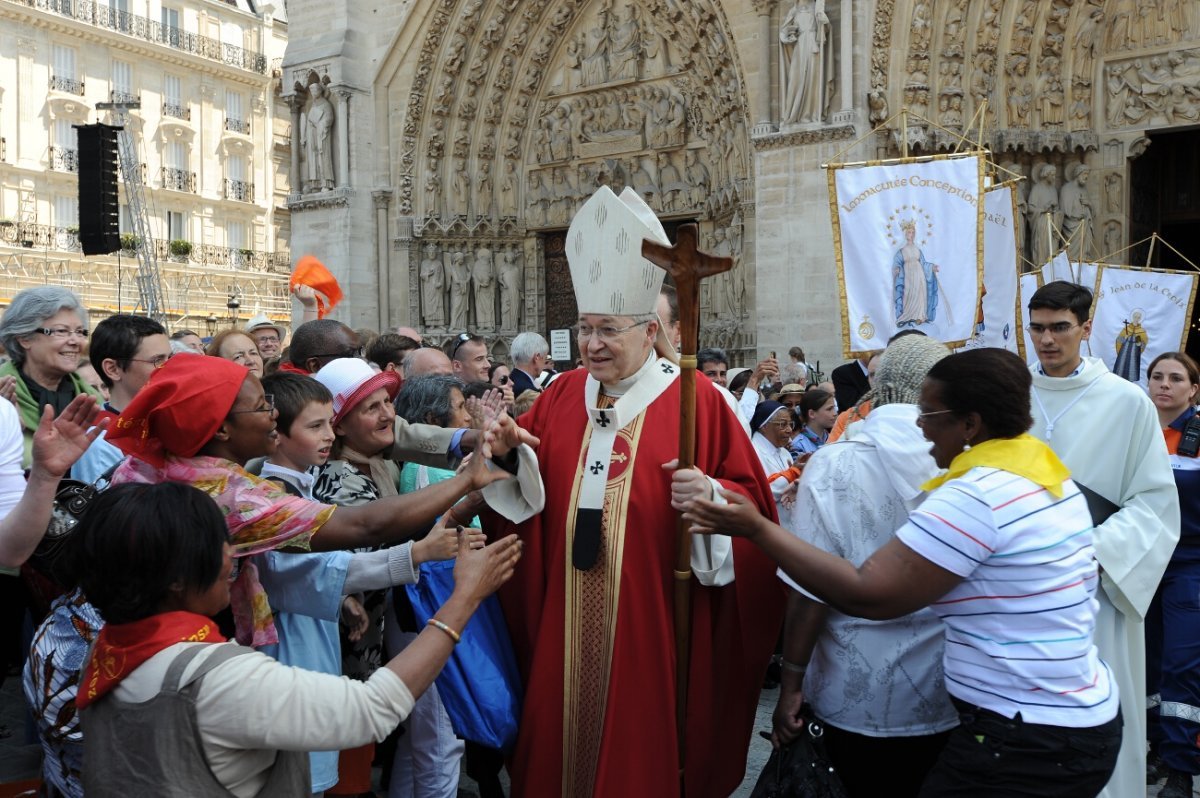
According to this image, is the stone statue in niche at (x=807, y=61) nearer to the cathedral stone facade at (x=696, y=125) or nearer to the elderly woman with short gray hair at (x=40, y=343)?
the cathedral stone facade at (x=696, y=125)

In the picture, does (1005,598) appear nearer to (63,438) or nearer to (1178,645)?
(63,438)

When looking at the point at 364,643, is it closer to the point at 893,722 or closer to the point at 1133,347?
the point at 893,722

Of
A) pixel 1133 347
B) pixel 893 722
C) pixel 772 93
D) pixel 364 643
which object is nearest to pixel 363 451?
pixel 364 643

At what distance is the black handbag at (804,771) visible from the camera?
2743mm

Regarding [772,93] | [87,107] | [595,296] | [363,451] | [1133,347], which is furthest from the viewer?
[87,107]

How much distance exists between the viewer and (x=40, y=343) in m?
4.20

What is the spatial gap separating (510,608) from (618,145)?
12891mm

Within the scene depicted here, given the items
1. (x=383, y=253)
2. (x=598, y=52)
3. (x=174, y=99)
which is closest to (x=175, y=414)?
(x=598, y=52)

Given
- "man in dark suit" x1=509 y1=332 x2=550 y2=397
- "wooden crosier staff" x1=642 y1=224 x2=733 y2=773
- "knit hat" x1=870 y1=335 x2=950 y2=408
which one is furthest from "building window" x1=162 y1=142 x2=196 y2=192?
"knit hat" x1=870 y1=335 x2=950 y2=408

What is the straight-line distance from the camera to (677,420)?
3205 millimetres

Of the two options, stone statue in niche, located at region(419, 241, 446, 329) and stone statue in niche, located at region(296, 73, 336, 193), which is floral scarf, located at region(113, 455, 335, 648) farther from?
stone statue in niche, located at region(296, 73, 336, 193)

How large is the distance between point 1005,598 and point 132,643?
1839 mm

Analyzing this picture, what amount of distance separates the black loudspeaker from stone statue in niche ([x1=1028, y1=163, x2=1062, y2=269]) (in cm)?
1090

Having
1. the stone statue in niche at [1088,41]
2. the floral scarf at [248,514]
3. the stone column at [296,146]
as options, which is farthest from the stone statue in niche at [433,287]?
the floral scarf at [248,514]
